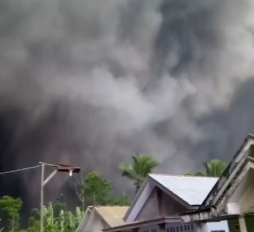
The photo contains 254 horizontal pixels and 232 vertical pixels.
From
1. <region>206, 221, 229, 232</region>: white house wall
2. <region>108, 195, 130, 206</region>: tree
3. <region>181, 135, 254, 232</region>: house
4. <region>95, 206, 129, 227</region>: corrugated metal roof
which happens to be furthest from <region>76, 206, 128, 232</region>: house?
<region>108, 195, 130, 206</region>: tree

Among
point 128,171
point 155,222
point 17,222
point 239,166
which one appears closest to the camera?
point 239,166

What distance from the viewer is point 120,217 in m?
23.2

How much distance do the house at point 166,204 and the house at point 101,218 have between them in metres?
2.50

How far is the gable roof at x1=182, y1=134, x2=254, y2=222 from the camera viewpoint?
1017 centimetres

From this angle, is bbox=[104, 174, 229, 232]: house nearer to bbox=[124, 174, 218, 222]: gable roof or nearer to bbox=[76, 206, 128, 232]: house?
bbox=[124, 174, 218, 222]: gable roof

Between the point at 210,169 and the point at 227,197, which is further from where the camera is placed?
the point at 210,169

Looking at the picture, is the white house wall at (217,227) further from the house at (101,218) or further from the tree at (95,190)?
the tree at (95,190)

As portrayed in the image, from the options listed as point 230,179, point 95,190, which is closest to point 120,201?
point 95,190

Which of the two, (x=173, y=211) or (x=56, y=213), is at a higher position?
(x=56, y=213)

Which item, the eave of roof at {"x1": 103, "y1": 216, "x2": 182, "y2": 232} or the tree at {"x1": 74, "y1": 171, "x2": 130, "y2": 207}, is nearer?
the eave of roof at {"x1": 103, "y1": 216, "x2": 182, "y2": 232}

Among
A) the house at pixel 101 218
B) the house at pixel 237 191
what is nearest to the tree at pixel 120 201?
the house at pixel 101 218

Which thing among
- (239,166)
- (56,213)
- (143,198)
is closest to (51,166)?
(143,198)

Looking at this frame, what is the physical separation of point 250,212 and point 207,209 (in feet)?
3.63

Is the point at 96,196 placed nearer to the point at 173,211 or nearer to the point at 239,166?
the point at 173,211
